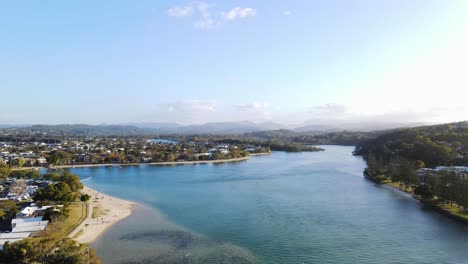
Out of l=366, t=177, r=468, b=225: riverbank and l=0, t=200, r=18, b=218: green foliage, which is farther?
l=366, t=177, r=468, b=225: riverbank

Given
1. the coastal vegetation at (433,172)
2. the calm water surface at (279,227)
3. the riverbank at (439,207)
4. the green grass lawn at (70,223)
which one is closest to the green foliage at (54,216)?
the green grass lawn at (70,223)

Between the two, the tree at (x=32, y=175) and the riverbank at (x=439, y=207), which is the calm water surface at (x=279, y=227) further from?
the tree at (x=32, y=175)

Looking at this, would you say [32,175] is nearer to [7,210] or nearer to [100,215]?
[7,210]

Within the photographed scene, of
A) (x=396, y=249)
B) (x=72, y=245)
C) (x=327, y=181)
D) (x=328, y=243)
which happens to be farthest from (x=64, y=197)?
(x=327, y=181)

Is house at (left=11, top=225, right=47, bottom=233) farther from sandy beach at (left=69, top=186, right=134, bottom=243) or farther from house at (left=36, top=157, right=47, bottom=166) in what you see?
house at (left=36, top=157, right=47, bottom=166)

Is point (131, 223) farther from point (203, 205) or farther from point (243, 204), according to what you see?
point (243, 204)

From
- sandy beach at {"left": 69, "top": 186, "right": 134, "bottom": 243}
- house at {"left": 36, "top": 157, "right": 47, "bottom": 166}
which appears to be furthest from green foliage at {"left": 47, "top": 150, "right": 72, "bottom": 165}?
sandy beach at {"left": 69, "top": 186, "right": 134, "bottom": 243}
